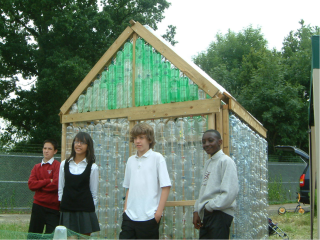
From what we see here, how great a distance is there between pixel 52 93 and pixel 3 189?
506 cm

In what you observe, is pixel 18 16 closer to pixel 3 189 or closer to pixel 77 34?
pixel 77 34

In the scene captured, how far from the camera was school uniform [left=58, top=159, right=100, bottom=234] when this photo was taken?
433 cm

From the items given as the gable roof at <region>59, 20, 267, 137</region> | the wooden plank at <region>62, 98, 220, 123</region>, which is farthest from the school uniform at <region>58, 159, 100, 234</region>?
the gable roof at <region>59, 20, 267, 137</region>

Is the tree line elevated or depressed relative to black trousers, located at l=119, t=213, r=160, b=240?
elevated

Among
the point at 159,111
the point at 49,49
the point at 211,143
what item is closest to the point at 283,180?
the point at 49,49

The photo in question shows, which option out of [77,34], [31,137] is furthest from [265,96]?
[31,137]

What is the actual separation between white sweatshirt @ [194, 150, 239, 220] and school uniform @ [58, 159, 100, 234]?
4.01ft

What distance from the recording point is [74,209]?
4.33 meters

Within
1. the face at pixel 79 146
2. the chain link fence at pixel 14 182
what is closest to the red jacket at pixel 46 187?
the face at pixel 79 146

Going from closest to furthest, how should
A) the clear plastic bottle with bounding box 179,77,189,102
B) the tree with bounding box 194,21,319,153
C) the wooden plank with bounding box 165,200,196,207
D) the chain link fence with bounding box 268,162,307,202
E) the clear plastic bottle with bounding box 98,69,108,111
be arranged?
the wooden plank with bounding box 165,200,196,207 < the clear plastic bottle with bounding box 179,77,189,102 < the clear plastic bottle with bounding box 98,69,108,111 < the chain link fence with bounding box 268,162,307,202 < the tree with bounding box 194,21,319,153

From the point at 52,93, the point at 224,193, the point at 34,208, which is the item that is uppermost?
the point at 52,93

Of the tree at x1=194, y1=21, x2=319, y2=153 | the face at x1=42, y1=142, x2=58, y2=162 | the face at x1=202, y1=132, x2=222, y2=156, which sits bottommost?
the face at x1=42, y1=142, x2=58, y2=162

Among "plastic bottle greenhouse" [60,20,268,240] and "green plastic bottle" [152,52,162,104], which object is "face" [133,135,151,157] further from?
"green plastic bottle" [152,52,162,104]

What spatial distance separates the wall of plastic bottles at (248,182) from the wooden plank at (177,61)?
54 cm
